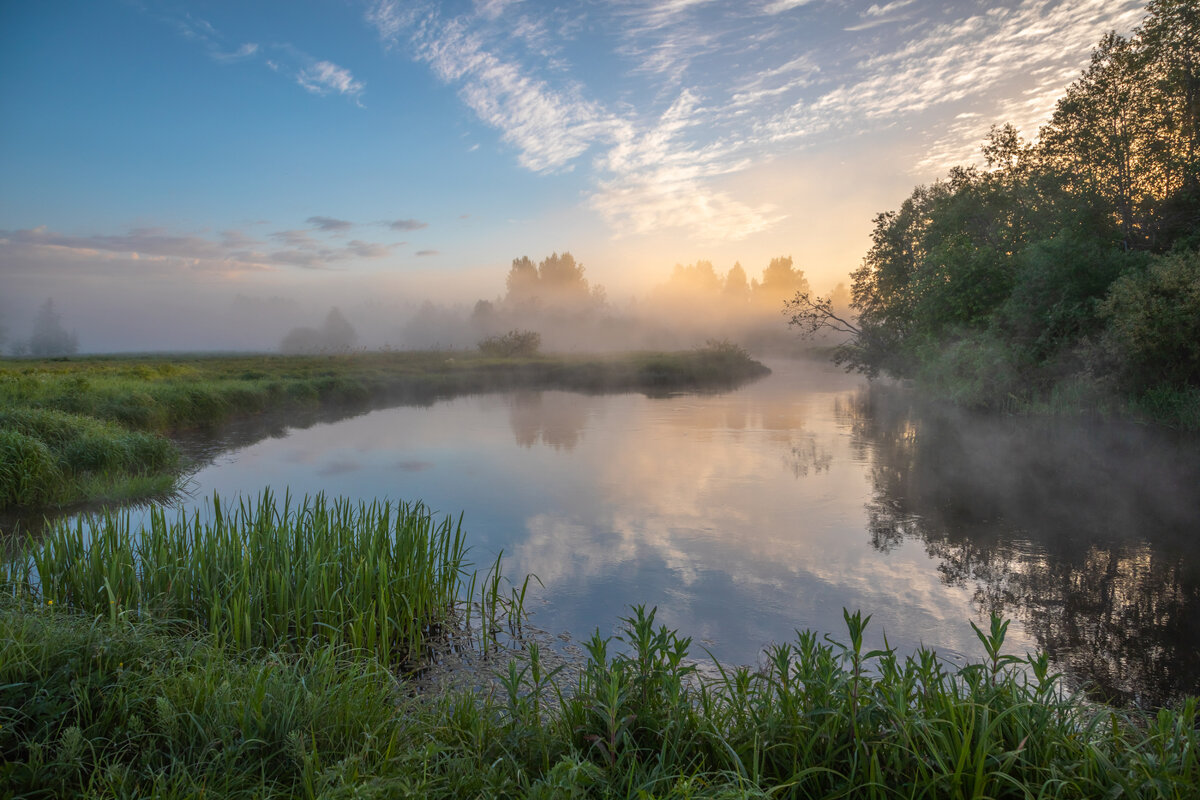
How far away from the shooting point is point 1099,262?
15469 millimetres

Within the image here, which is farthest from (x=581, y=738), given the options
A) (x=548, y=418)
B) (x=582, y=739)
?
(x=548, y=418)

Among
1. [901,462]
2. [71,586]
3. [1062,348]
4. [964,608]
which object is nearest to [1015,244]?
[1062,348]

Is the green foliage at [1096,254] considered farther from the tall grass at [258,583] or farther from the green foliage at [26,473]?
the green foliage at [26,473]

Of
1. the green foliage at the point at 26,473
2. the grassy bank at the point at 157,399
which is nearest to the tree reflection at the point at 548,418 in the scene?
the grassy bank at the point at 157,399

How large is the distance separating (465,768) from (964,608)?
5.04m

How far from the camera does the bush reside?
50.4m

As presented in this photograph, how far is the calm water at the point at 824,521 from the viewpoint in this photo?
536 cm

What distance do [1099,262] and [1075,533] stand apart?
36.7 ft

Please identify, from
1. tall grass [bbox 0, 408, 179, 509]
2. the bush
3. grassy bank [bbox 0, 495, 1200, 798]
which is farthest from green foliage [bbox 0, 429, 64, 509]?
the bush

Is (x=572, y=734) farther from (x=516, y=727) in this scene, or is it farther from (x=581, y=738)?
(x=516, y=727)

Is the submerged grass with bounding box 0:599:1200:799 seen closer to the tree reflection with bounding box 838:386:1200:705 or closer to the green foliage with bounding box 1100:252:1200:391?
the tree reflection with bounding box 838:386:1200:705

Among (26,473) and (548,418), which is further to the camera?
(548,418)

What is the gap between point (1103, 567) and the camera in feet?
21.9

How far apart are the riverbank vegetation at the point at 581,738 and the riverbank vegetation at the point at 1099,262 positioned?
13.7m
